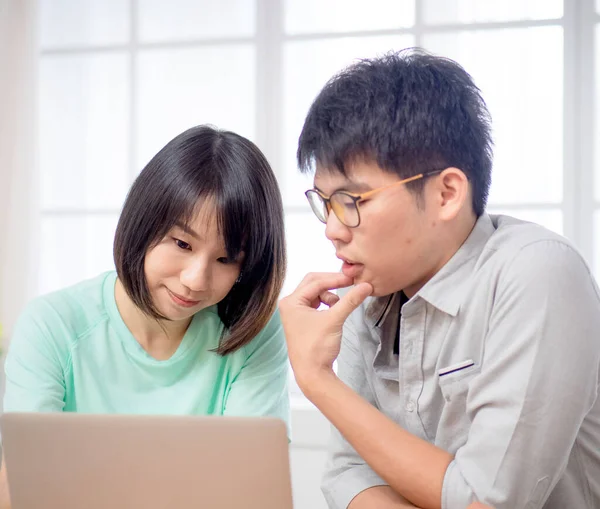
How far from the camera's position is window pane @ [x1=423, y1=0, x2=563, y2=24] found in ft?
8.55

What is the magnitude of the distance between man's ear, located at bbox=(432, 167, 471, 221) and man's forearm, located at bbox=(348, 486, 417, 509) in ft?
1.57

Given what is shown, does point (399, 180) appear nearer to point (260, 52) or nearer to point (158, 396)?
point (158, 396)

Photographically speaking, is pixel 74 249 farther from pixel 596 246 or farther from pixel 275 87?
pixel 596 246

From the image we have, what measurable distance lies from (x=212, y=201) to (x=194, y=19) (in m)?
1.78

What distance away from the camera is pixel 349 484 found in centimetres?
126

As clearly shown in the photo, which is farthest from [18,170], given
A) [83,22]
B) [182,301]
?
[182,301]

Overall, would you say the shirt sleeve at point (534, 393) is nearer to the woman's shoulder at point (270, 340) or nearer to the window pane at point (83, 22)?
the woman's shoulder at point (270, 340)

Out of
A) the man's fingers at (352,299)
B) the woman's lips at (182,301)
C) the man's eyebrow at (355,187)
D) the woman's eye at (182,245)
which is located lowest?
the woman's lips at (182,301)

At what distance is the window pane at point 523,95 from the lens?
Result: 2.61 metres

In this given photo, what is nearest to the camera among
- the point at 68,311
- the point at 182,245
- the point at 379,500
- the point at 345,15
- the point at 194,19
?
the point at 379,500

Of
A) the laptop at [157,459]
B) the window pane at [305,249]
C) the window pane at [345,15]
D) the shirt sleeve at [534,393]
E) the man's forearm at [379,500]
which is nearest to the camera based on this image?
the laptop at [157,459]

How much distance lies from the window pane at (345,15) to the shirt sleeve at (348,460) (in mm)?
1671

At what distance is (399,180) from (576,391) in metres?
0.44

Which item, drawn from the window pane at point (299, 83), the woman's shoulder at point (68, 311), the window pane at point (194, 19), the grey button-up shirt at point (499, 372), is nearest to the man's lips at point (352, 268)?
the grey button-up shirt at point (499, 372)
